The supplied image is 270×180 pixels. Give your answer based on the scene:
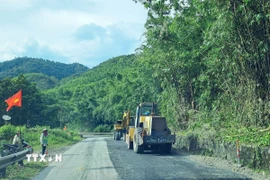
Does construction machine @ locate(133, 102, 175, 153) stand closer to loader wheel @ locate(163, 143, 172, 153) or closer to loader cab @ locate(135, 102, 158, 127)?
loader wheel @ locate(163, 143, 172, 153)

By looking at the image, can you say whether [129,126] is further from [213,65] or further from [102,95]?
[102,95]

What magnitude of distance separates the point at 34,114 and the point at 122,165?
172ft

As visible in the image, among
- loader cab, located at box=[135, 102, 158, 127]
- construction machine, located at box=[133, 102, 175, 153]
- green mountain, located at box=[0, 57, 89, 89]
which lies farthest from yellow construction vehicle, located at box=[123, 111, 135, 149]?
green mountain, located at box=[0, 57, 89, 89]

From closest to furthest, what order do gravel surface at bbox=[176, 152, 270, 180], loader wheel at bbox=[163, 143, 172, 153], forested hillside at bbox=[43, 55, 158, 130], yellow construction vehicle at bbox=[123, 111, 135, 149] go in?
1. gravel surface at bbox=[176, 152, 270, 180]
2. loader wheel at bbox=[163, 143, 172, 153]
3. yellow construction vehicle at bbox=[123, 111, 135, 149]
4. forested hillside at bbox=[43, 55, 158, 130]

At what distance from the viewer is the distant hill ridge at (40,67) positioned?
16388cm

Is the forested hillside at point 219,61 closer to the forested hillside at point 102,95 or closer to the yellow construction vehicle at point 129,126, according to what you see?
the yellow construction vehicle at point 129,126

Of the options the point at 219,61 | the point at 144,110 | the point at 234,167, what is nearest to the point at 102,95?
the point at 144,110

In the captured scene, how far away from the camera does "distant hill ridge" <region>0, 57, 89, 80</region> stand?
538 ft

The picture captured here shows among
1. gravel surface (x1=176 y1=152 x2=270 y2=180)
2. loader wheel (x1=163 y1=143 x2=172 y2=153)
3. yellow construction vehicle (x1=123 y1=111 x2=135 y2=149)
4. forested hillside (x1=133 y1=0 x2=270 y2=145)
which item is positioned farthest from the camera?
yellow construction vehicle (x1=123 y1=111 x2=135 y2=149)

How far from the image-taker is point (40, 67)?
561 feet

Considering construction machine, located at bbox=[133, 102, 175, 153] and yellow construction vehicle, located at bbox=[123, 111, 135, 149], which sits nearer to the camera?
construction machine, located at bbox=[133, 102, 175, 153]

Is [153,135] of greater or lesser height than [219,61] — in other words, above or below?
below

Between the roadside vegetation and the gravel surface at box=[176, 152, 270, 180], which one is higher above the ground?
the roadside vegetation

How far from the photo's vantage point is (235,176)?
1191 centimetres
